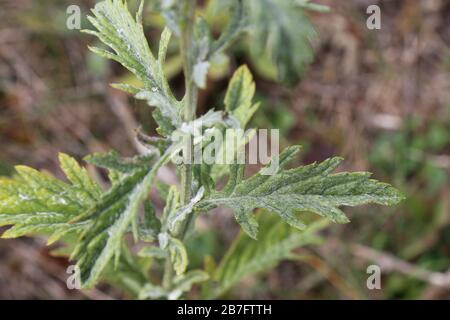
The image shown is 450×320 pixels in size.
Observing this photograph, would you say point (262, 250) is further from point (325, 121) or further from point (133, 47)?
point (325, 121)

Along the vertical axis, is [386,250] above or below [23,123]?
below

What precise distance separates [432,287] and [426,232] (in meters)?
0.35

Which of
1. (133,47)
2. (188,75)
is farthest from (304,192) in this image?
(133,47)

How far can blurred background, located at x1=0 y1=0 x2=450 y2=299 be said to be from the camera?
289cm

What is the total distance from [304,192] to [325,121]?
215cm

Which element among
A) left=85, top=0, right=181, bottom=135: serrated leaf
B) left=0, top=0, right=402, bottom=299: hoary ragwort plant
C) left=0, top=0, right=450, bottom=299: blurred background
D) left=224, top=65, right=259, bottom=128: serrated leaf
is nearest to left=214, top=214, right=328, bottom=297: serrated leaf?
left=0, top=0, right=402, bottom=299: hoary ragwort plant

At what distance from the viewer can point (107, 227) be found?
4.08 feet

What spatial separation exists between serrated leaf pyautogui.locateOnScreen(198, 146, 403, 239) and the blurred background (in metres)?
1.44

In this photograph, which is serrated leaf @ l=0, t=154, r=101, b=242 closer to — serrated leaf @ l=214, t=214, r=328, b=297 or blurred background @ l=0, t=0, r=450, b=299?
serrated leaf @ l=214, t=214, r=328, b=297
